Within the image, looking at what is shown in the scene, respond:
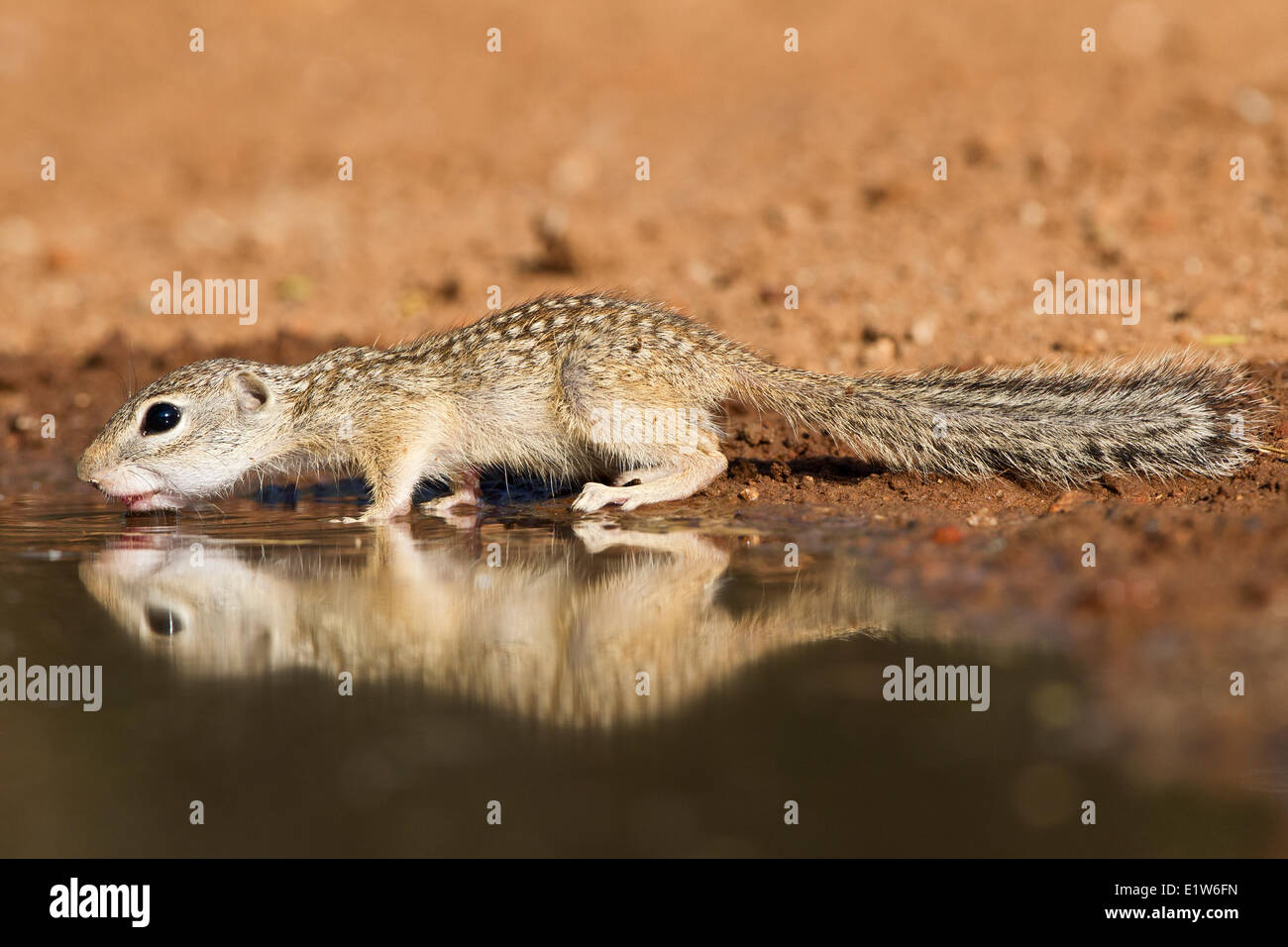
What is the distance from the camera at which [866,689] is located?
4164mm

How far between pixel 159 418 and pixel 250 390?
1.91 feet

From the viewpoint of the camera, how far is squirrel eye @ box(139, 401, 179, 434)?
7629 millimetres

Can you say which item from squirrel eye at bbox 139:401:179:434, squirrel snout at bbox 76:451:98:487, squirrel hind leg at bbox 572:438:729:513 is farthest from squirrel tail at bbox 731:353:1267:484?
squirrel snout at bbox 76:451:98:487

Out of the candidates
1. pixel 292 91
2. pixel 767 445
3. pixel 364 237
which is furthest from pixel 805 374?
pixel 292 91

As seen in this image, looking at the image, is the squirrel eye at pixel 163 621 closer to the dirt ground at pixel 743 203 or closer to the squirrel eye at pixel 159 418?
the squirrel eye at pixel 159 418

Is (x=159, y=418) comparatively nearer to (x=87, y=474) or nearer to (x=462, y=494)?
(x=87, y=474)

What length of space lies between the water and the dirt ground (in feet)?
2.37

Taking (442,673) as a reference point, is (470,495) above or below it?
above

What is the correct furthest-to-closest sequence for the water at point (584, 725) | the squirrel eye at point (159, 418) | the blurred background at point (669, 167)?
the blurred background at point (669, 167)
the squirrel eye at point (159, 418)
the water at point (584, 725)

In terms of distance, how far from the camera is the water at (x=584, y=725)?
3.27m

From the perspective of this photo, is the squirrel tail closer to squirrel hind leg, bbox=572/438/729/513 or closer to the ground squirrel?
the ground squirrel

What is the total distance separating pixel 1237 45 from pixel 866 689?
45.6 ft

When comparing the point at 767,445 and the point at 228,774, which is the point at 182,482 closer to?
the point at 767,445

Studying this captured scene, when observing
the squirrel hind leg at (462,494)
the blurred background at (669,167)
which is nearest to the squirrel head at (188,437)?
the squirrel hind leg at (462,494)
